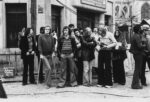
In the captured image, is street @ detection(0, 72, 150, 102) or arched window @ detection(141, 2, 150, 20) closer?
street @ detection(0, 72, 150, 102)

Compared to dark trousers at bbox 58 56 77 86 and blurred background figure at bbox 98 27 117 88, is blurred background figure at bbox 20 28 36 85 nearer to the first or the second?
dark trousers at bbox 58 56 77 86

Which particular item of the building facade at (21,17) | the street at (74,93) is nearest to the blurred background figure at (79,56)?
the street at (74,93)

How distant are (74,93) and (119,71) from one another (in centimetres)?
272

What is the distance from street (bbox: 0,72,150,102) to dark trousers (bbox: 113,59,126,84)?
39 cm

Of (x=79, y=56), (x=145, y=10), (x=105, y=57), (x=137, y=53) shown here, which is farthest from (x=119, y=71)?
(x=145, y=10)

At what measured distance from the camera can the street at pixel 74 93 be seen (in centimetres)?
1039

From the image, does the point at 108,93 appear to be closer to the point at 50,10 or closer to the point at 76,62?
the point at 76,62

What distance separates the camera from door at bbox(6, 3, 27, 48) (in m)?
17.8

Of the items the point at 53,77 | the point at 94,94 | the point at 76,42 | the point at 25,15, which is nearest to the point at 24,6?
the point at 25,15

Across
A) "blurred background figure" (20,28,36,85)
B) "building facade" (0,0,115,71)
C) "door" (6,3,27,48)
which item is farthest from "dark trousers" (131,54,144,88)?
"door" (6,3,27,48)

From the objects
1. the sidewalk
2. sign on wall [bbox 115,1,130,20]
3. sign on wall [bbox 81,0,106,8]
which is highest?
sign on wall [bbox 115,1,130,20]

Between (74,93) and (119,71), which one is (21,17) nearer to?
(119,71)

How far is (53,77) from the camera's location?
1473 centimetres

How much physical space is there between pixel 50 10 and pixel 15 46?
233cm
